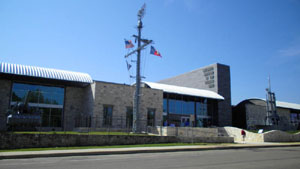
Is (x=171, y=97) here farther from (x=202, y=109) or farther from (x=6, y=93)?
(x=6, y=93)

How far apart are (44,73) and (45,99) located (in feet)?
11.9

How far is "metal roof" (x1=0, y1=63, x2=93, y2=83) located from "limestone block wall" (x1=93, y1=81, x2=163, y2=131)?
2.48 m

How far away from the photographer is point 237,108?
4538 centimetres

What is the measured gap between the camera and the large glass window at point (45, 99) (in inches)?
1090

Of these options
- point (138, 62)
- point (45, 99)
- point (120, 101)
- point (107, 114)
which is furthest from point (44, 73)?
point (138, 62)

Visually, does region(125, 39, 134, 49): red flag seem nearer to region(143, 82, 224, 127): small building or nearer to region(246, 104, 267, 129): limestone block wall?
region(143, 82, 224, 127): small building

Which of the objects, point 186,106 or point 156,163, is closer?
point 156,163

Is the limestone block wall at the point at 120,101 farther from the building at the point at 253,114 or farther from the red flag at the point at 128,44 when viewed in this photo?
Answer: the building at the point at 253,114

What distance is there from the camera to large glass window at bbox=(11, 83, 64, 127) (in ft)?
90.8

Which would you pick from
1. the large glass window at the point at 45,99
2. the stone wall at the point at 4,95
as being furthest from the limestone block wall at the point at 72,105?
the stone wall at the point at 4,95

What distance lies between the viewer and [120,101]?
2948cm

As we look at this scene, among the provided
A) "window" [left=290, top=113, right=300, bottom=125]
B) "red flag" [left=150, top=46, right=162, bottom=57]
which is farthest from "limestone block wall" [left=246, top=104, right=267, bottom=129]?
"red flag" [left=150, top=46, right=162, bottom=57]

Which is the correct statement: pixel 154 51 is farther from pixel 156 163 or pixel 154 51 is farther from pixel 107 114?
pixel 156 163

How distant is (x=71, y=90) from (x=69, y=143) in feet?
47.8
